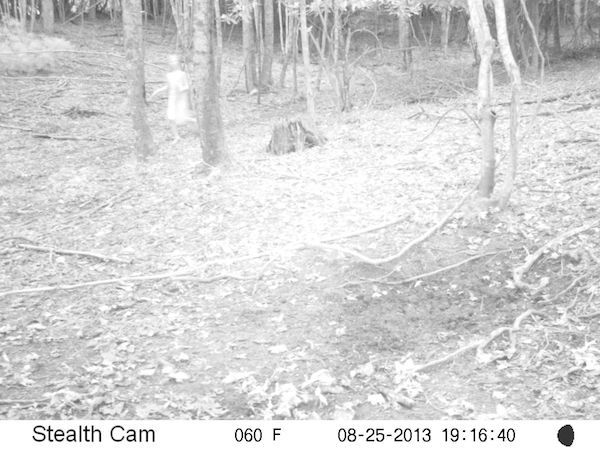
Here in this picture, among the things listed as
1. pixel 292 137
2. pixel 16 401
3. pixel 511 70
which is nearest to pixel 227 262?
pixel 16 401

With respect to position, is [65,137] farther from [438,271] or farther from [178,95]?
[438,271]

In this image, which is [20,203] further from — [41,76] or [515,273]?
[41,76]

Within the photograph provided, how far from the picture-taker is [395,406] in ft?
15.3

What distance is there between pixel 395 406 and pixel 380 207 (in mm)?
3909

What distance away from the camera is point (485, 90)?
7.18 metres

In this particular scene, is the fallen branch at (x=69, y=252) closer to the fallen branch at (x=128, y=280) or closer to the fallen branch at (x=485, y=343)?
the fallen branch at (x=128, y=280)

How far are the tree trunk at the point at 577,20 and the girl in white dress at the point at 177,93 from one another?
12941 millimetres

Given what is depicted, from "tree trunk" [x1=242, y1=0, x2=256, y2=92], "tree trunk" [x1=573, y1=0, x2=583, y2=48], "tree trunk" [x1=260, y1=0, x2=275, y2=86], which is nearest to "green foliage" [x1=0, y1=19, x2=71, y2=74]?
"tree trunk" [x1=242, y1=0, x2=256, y2=92]

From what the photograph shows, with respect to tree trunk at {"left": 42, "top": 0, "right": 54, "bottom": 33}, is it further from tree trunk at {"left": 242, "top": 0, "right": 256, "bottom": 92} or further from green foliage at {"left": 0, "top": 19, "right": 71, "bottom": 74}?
tree trunk at {"left": 242, "top": 0, "right": 256, "bottom": 92}

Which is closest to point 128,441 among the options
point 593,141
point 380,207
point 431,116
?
point 380,207

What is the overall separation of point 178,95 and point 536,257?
8255 mm

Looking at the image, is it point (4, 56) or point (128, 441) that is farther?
point (4, 56)

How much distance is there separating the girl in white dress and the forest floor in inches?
51.0

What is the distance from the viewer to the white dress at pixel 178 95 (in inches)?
485
